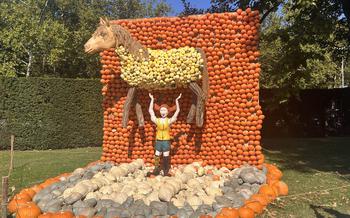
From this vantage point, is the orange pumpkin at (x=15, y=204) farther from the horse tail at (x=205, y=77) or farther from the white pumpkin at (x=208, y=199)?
the horse tail at (x=205, y=77)

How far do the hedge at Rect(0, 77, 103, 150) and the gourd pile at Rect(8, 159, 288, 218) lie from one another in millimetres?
8196

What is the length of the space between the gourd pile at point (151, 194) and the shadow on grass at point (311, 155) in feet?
8.80

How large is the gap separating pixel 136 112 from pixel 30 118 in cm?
815

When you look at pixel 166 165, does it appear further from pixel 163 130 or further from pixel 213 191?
pixel 213 191

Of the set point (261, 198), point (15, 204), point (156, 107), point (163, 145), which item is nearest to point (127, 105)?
point (156, 107)

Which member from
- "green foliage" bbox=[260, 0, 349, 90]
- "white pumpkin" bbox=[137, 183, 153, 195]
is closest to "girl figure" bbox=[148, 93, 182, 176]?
"white pumpkin" bbox=[137, 183, 153, 195]

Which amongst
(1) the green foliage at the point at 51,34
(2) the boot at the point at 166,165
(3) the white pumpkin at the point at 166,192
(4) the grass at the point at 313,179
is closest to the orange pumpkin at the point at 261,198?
(4) the grass at the point at 313,179

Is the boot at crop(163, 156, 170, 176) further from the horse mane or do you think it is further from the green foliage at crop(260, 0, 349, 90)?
the green foliage at crop(260, 0, 349, 90)

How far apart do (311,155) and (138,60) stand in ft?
23.5

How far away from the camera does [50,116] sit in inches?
647

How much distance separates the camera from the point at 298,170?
10648 millimetres

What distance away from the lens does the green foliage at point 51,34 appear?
73.3 feet

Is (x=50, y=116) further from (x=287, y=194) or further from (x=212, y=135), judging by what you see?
(x=287, y=194)

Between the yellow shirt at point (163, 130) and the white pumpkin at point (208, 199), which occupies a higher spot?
the yellow shirt at point (163, 130)
